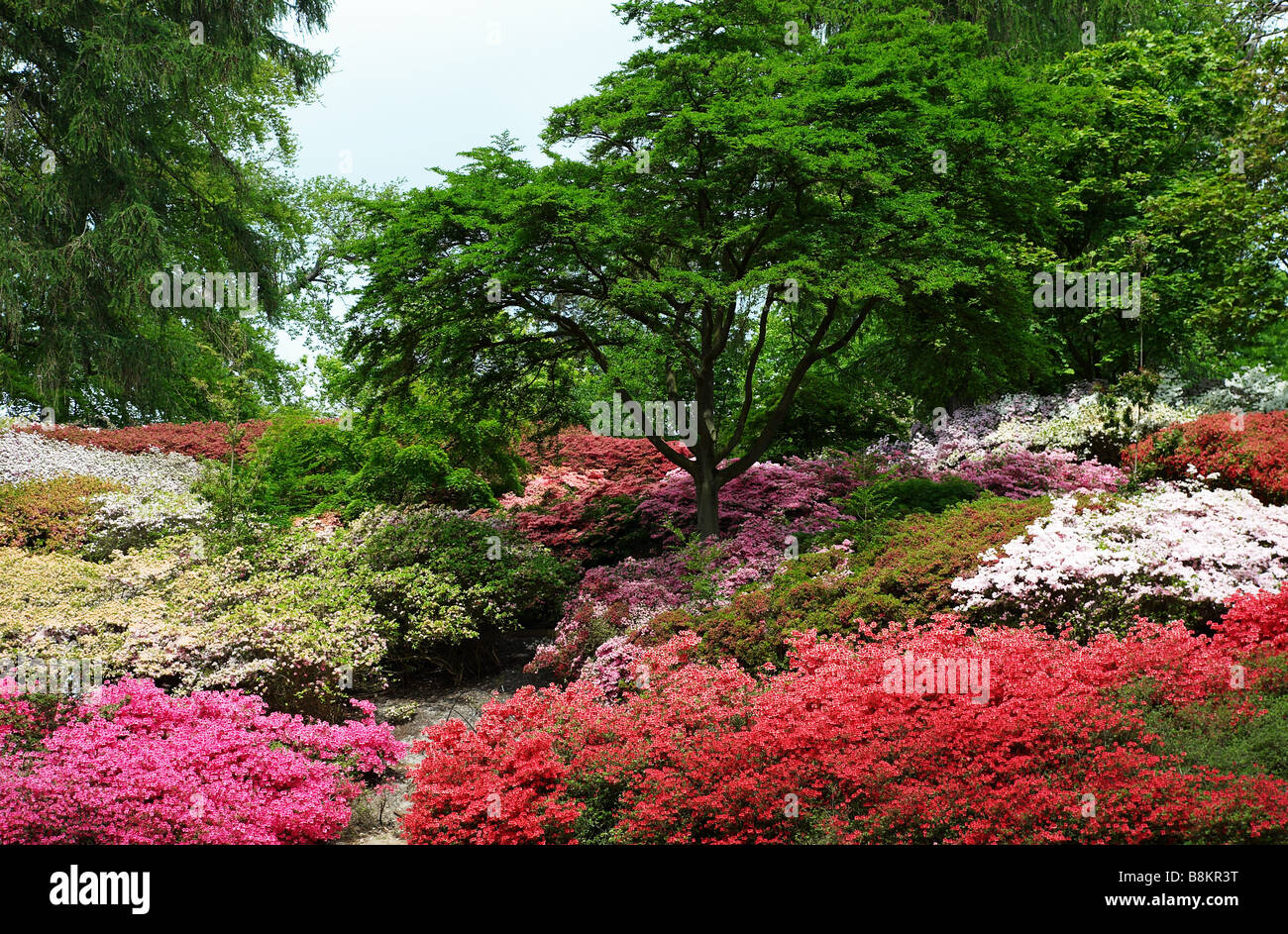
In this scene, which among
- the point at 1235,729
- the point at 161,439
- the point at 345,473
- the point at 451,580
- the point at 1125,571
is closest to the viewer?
the point at 1235,729

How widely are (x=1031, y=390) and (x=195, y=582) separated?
14.0m

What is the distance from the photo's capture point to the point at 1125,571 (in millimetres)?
6898

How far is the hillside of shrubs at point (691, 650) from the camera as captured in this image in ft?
16.4

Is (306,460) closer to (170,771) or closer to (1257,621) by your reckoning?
(170,771)

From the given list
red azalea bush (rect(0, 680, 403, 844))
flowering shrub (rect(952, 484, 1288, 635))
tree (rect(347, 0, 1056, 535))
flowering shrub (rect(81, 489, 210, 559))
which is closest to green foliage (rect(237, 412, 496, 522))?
flowering shrub (rect(81, 489, 210, 559))

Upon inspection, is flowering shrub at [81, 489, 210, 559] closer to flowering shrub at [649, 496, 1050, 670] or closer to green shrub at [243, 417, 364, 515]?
green shrub at [243, 417, 364, 515]

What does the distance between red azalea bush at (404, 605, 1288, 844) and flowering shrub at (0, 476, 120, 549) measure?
24.3ft

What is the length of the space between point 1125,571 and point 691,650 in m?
3.22

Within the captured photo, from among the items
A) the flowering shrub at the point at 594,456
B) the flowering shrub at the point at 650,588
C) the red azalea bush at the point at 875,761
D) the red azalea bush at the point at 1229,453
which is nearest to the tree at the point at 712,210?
the flowering shrub at the point at 650,588

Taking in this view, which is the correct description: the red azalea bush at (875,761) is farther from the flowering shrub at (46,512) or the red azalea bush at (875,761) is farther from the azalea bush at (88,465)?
the azalea bush at (88,465)

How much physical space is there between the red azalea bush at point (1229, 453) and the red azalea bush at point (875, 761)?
479cm

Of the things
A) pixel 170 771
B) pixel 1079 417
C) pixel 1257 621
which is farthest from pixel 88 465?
pixel 1257 621
